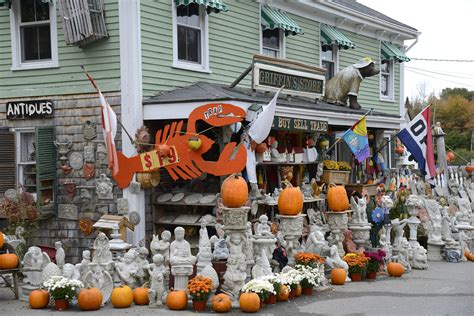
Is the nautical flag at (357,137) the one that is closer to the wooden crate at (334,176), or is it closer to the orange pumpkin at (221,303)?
the wooden crate at (334,176)

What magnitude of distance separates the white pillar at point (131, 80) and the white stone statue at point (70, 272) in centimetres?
281

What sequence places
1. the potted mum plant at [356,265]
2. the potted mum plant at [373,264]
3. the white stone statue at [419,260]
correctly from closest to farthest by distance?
the potted mum plant at [356,265], the potted mum plant at [373,264], the white stone statue at [419,260]

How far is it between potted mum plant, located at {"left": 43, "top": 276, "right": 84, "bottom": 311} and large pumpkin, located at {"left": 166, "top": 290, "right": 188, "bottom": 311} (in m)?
1.42

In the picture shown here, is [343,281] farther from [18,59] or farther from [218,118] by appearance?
[18,59]

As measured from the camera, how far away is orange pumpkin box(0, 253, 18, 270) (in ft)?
36.6

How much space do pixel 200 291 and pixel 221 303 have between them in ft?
1.19

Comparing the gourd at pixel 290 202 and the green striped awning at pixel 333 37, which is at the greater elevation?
the green striped awning at pixel 333 37

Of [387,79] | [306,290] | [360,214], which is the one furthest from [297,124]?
[387,79]

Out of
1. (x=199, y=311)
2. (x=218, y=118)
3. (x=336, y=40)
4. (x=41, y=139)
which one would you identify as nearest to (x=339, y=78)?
(x=336, y=40)

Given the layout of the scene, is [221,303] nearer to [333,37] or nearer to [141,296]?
[141,296]

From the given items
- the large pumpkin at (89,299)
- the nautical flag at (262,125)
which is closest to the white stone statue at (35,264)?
the large pumpkin at (89,299)

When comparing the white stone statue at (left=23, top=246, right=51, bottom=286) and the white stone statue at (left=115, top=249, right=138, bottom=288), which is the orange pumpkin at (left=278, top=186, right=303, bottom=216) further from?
the white stone statue at (left=23, top=246, right=51, bottom=286)

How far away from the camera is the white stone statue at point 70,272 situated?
1068 centimetres

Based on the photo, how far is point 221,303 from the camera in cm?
1011
